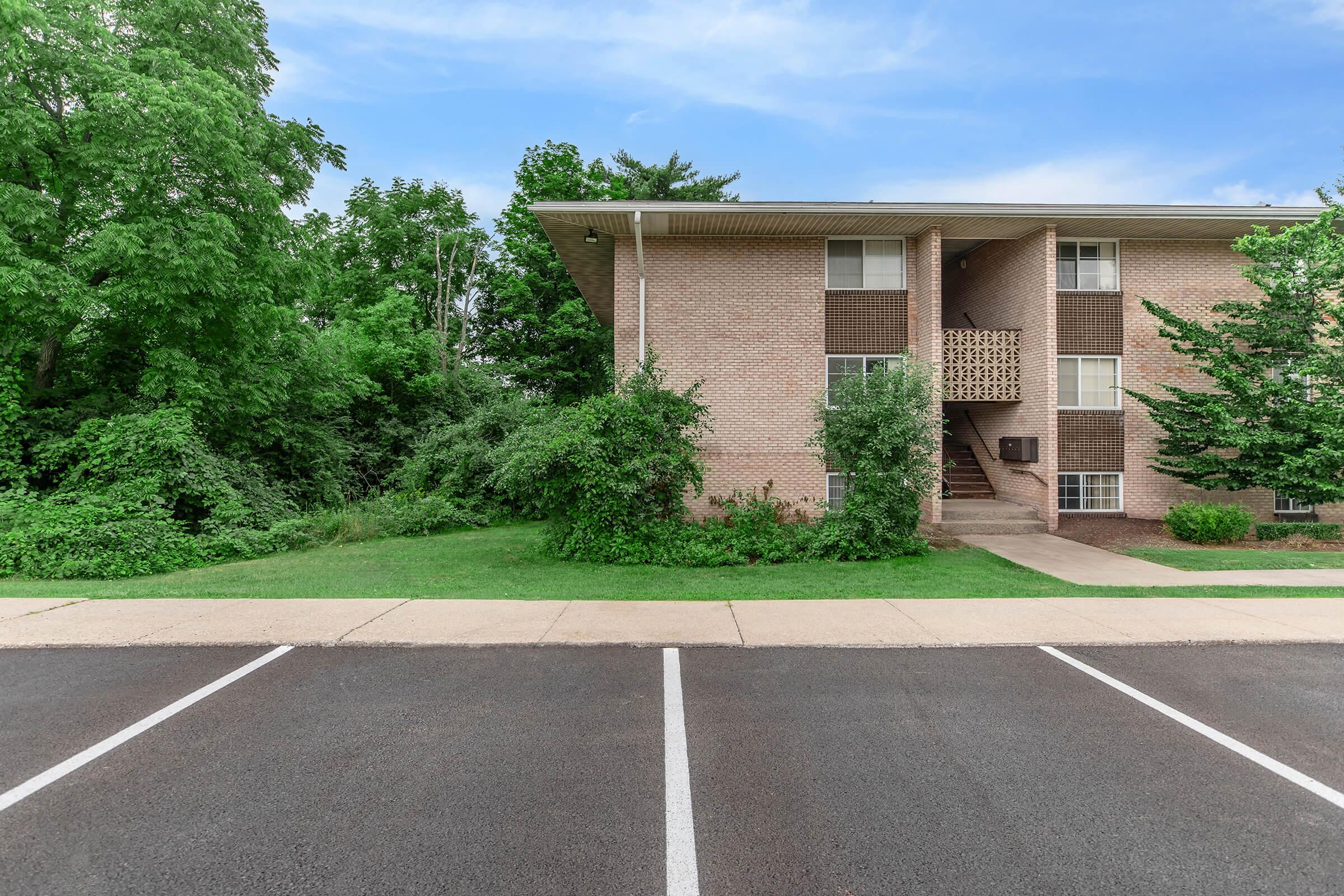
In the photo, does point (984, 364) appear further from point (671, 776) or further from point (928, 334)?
point (671, 776)

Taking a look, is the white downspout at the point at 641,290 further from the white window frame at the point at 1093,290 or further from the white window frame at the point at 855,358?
Answer: the white window frame at the point at 1093,290

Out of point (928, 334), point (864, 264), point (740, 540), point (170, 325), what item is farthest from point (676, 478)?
point (170, 325)

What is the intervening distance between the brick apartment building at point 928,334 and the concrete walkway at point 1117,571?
6.94 feet

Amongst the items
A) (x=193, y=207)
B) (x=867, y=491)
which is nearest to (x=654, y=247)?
(x=867, y=491)

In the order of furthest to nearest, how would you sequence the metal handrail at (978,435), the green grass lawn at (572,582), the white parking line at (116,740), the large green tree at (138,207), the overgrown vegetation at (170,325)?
the metal handrail at (978,435)
the large green tree at (138,207)
the overgrown vegetation at (170,325)
the green grass lawn at (572,582)
the white parking line at (116,740)

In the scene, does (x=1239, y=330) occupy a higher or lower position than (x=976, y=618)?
higher

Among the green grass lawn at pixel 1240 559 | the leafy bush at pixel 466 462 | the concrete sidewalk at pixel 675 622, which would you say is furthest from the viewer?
the leafy bush at pixel 466 462

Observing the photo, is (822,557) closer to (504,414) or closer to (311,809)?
(311,809)

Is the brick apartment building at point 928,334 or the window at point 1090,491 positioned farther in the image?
the window at point 1090,491

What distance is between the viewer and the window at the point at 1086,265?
1436 cm

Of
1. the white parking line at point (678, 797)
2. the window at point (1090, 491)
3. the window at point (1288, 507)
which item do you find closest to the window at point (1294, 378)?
the window at point (1288, 507)

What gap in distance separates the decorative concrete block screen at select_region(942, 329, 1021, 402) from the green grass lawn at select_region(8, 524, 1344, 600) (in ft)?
16.6

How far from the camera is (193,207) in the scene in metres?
11.6

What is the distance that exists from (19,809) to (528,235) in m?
26.6
